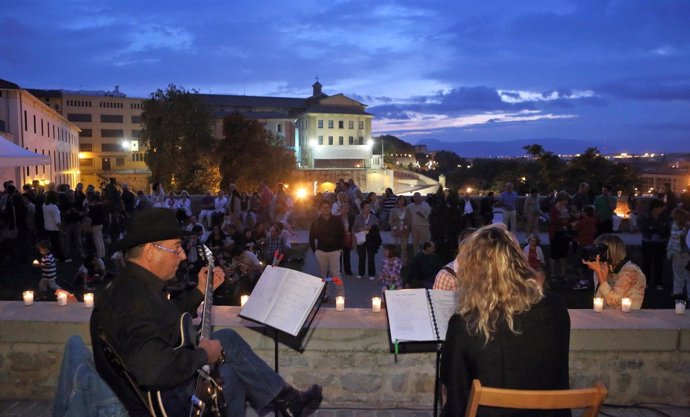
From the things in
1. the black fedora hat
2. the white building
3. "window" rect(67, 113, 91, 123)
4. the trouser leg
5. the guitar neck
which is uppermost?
"window" rect(67, 113, 91, 123)

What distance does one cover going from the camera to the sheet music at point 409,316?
12.6ft

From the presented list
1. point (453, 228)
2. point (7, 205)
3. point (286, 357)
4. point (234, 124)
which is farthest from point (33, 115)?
point (286, 357)

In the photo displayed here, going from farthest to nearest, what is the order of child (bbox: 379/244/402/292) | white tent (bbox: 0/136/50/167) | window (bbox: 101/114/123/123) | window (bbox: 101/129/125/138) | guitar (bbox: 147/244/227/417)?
window (bbox: 101/114/123/123) → window (bbox: 101/129/125/138) → child (bbox: 379/244/402/292) → white tent (bbox: 0/136/50/167) → guitar (bbox: 147/244/227/417)

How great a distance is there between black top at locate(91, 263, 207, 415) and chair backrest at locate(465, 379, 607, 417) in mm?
1470

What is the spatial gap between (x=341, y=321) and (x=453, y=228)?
23.9 feet

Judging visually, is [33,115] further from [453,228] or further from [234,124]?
[453,228]

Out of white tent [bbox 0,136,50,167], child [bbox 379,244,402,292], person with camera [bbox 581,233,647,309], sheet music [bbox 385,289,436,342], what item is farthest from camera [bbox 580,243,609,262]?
white tent [bbox 0,136,50,167]

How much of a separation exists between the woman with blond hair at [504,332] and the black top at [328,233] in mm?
6570

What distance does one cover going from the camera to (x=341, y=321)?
487 centimetres

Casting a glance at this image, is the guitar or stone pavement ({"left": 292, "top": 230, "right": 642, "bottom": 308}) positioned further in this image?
stone pavement ({"left": 292, "top": 230, "right": 642, "bottom": 308})

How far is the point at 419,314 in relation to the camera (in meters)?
3.92

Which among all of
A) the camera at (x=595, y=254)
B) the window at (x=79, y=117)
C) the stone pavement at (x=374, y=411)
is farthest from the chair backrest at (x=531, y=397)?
the window at (x=79, y=117)

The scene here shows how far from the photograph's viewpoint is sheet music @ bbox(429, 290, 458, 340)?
3850 millimetres

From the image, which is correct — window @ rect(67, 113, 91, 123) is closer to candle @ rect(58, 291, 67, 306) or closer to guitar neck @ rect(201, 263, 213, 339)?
candle @ rect(58, 291, 67, 306)
